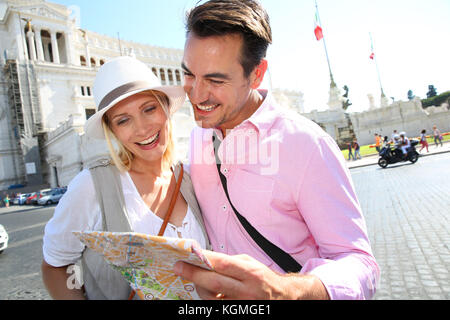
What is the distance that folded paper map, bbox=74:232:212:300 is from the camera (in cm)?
88

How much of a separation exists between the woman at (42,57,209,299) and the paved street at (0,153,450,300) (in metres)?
2.58

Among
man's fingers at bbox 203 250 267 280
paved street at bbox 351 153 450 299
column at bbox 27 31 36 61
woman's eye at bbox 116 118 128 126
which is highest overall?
column at bbox 27 31 36 61

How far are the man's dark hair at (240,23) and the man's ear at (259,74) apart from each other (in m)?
0.05

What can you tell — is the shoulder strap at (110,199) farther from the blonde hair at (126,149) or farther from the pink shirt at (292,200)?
the pink shirt at (292,200)

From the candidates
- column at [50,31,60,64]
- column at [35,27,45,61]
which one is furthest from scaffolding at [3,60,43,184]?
column at [50,31,60,64]

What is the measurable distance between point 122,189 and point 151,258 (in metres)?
0.77

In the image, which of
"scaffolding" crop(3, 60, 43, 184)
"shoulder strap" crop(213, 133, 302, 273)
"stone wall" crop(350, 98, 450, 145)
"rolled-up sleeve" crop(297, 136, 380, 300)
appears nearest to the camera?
"rolled-up sleeve" crop(297, 136, 380, 300)

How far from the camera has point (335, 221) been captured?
4.18 feet

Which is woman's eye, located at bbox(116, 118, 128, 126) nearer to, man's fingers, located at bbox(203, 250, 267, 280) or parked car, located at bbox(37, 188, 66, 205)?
man's fingers, located at bbox(203, 250, 267, 280)

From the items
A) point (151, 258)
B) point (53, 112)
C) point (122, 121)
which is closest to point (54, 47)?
point (53, 112)

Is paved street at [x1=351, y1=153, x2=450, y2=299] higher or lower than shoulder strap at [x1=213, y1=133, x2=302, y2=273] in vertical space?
lower
